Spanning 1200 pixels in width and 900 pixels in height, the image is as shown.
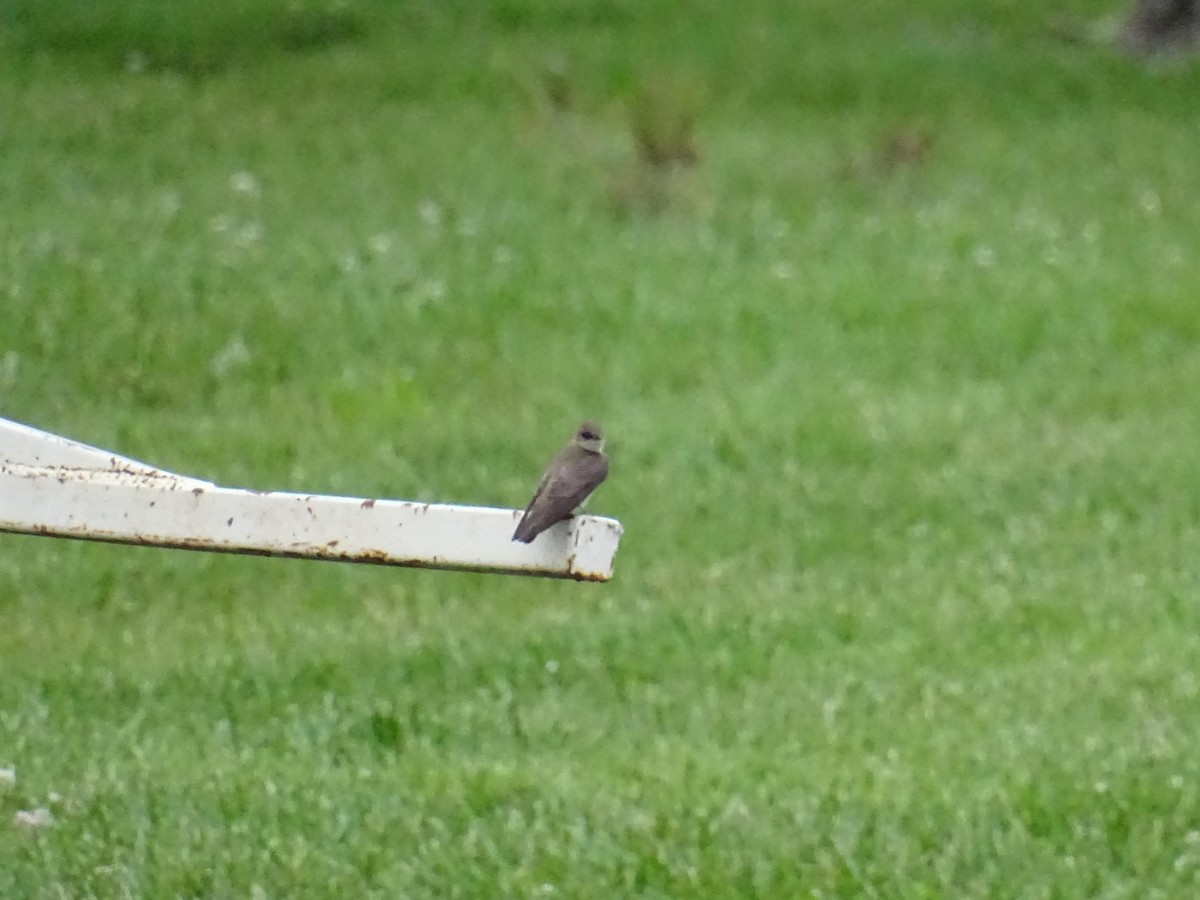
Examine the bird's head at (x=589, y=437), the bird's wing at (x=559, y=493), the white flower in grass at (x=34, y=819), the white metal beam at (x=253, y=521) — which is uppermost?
the bird's head at (x=589, y=437)

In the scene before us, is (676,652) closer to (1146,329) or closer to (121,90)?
(1146,329)

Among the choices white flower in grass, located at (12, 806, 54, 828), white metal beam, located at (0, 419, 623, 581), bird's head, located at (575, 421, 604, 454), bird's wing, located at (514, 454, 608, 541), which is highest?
bird's head, located at (575, 421, 604, 454)

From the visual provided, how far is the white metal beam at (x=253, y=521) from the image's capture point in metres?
4.35

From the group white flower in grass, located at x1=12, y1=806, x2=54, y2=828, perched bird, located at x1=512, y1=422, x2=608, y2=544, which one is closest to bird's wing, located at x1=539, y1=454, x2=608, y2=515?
perched bird, located at x1=512, y1=422, x2=608, y2=544

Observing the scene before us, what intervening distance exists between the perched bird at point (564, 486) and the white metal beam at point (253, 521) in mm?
87

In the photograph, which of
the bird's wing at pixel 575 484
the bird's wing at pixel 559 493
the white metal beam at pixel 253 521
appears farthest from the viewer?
the bird's wing at pixel 575 484

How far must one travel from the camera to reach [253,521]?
14.4 feet

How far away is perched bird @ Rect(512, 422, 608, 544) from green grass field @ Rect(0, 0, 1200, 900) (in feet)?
2.98

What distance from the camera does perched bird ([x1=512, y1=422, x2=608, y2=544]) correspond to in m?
4.49

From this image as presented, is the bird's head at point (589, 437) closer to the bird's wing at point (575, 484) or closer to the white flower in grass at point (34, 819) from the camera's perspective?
the bird's wing at point (575, 484)

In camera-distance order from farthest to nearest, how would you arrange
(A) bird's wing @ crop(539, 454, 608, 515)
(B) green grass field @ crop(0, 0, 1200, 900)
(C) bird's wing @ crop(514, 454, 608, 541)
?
(B) green grass field @ crop(0, 0, 1200, 900), (A) bird's wing @ crop(539, 454, 608, 515), (C) bird's wing @ crop(514, 454, 608, 541)

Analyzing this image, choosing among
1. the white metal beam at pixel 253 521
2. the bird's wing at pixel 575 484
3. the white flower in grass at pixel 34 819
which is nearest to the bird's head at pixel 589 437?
the bird's wing at pixel 575 484

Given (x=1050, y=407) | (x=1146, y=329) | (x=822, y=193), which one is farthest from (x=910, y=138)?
(x=1050, y=407)

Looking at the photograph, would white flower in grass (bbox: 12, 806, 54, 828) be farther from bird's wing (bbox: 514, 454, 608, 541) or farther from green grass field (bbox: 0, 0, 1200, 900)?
bird's wing (bbox: 514, 454, 608, 541)
